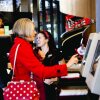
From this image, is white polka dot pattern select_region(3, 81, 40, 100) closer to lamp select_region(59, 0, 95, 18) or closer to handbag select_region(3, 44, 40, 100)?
handbag select_region(3, 44, 40, 100)

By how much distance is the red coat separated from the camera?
2146 millimetres

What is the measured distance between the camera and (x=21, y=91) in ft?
7.39

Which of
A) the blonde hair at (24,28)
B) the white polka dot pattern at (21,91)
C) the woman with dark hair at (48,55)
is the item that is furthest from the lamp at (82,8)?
the white polka dot pattern at (21,91)

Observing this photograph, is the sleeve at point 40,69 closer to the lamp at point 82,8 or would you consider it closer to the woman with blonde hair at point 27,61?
the woman with blonde hair at point 27,61

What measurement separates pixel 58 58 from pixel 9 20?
213 centimetres

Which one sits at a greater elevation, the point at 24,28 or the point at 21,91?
the point at 24,28

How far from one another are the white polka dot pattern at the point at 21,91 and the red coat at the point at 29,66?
0.23 feet

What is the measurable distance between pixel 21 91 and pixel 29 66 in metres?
0.22

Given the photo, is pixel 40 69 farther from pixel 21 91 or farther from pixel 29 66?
pixel 21 91

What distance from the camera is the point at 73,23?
8039 millimetres

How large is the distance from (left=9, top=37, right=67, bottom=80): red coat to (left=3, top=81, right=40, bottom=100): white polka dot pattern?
7 centimetres

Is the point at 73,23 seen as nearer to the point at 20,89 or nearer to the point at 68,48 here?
the point at 68,48

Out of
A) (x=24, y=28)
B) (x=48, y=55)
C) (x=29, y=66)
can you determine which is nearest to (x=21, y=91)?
(x=29, y=66)

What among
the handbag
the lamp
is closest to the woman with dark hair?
the handbag
